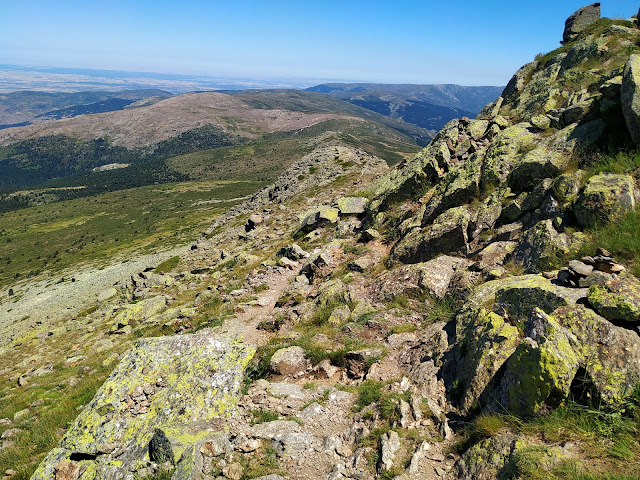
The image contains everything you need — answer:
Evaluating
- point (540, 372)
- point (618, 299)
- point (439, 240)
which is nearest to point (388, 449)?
point (540, 372)

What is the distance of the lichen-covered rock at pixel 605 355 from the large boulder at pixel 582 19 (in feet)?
146

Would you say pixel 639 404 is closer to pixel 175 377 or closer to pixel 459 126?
pixel 175 377

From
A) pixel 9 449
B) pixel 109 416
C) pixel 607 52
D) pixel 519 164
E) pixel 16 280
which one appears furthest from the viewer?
pixel 16 280

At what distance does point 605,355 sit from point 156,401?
1166cm

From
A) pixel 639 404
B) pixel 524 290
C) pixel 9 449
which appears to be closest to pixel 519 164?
pixel 524 290

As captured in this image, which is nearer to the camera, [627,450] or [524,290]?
[627,450]

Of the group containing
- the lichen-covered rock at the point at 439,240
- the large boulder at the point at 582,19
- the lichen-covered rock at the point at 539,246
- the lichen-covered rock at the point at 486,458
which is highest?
the large boulder at the point at 582,19

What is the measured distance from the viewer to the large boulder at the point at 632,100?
11673mm

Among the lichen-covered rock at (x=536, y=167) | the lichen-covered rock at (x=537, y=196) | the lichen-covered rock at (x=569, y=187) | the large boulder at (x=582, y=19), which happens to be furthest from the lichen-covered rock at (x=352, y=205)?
the large boulder at (x=582, y=19)

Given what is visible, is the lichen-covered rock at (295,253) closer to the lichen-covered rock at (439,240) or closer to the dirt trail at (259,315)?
the dirt trail at (259,315)

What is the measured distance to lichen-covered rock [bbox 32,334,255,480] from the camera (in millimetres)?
8712

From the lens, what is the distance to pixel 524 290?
8766 millimetres

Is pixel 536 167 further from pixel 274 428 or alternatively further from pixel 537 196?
pixel 274 428

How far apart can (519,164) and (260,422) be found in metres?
16.4
